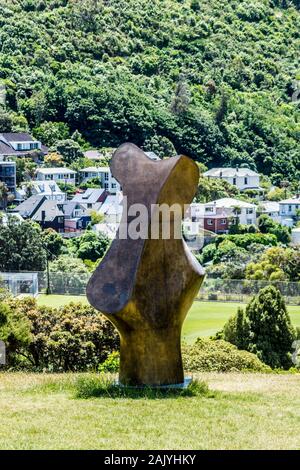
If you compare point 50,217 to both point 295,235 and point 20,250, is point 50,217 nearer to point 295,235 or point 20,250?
point 295,235

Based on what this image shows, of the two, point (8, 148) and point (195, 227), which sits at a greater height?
point (8, 148)

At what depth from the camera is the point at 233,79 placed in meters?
105

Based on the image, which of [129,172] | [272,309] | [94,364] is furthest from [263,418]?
[272,309]

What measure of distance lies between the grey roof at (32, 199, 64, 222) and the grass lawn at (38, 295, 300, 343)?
87.5 ft

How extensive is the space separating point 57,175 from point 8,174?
3.62 metres

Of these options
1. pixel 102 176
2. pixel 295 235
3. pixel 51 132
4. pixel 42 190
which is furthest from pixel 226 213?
pixel 51 132

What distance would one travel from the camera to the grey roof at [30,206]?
211 ft

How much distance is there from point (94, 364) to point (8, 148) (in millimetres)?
60372

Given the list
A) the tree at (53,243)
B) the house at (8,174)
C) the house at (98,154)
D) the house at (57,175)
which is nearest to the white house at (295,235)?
the tree at (53,243)

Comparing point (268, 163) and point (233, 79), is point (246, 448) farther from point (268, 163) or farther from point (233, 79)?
point (233, 79)

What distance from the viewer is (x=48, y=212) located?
212ft

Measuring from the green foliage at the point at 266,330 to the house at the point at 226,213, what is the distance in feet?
132

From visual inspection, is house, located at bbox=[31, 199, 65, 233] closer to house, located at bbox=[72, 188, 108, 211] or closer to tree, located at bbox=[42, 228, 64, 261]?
house, located at bbox=[72, 188, 108, 211]

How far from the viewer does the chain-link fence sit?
120ft
